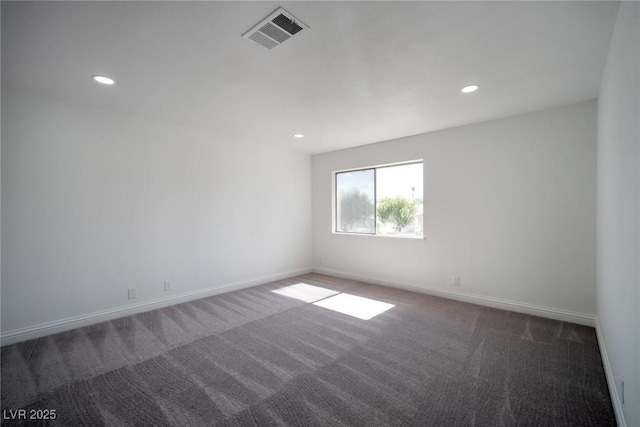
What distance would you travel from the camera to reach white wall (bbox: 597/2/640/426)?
1.31 meters

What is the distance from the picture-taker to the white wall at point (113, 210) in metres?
2.81

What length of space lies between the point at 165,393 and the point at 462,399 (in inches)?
84.1

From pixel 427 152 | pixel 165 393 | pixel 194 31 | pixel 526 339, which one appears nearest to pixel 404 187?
pixel 427 152

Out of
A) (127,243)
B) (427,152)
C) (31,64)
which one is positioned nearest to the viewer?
(31,64)

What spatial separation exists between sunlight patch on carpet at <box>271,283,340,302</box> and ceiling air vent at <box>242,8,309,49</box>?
3.29 m

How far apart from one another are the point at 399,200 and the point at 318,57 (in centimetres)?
316

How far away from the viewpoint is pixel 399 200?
4.84 m

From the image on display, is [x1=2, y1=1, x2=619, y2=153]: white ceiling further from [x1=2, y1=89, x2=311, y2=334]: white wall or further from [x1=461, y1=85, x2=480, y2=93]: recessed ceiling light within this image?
[x1=2, y1=89, x2=311, y2=334]: white wall

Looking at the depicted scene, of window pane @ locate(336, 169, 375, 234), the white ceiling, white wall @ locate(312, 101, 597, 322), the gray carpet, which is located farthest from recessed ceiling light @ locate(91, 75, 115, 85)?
window pane @ locate(336, 169, 375, 234)

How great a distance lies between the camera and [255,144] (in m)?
4.89

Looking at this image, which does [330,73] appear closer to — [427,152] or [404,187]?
[427,152]

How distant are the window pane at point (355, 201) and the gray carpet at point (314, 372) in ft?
7.20

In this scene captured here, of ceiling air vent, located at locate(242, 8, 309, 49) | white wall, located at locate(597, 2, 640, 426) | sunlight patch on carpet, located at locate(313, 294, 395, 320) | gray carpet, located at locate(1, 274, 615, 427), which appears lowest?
gray carpet, located at locate(1, 274, 615, 427)

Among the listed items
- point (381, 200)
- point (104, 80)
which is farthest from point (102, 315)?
point (381, 200)
